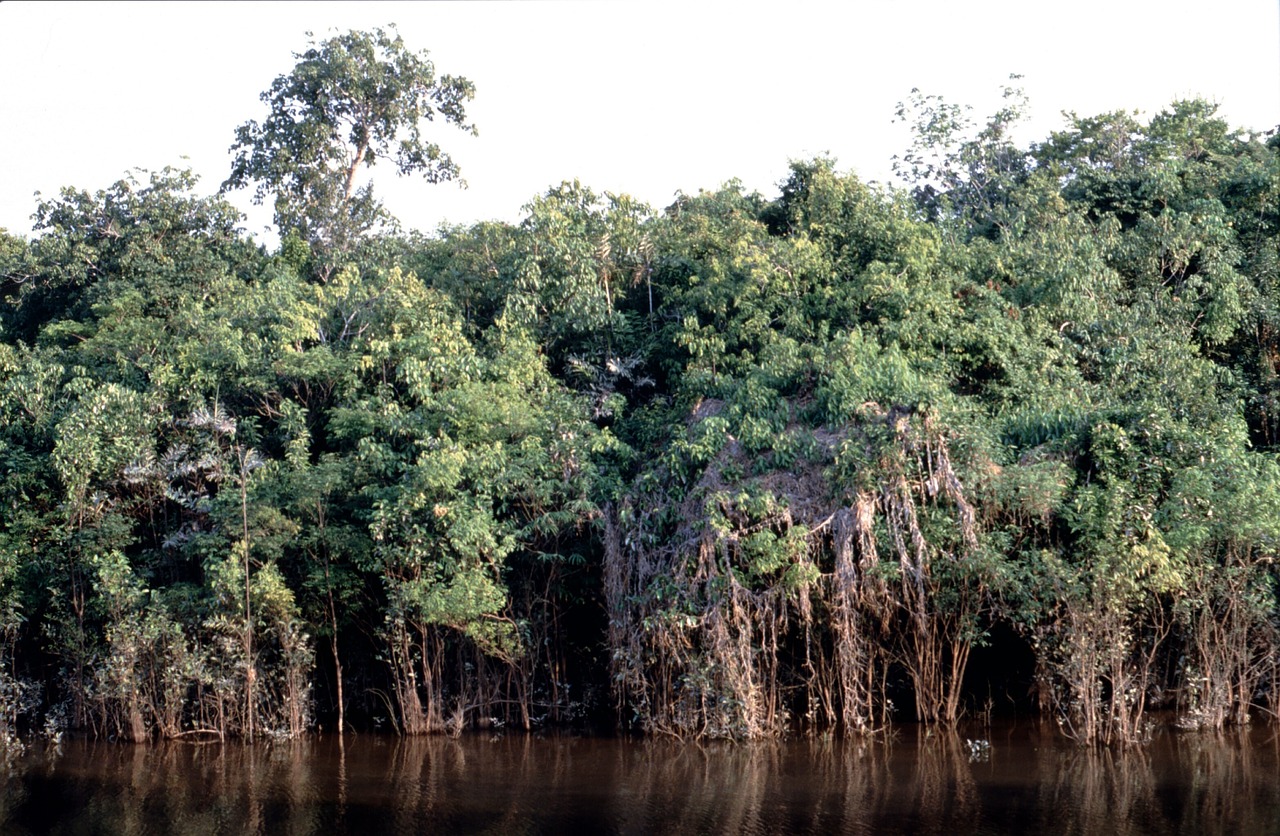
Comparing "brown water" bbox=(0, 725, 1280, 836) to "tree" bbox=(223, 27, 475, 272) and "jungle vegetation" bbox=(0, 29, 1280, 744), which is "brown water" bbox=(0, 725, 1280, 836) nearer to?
"jungle vegetation" bbox=(0, 29, 1280, 744)

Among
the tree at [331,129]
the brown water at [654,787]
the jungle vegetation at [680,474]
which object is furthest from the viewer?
the tree at [331,129]

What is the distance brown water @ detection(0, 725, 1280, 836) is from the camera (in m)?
10.9

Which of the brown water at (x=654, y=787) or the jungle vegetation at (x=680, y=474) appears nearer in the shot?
the brown water at (x=654, y=787)

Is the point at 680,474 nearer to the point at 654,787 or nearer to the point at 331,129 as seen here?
the point at 654,787

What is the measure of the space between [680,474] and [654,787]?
12.5 feet

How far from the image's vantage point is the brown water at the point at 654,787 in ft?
35.6

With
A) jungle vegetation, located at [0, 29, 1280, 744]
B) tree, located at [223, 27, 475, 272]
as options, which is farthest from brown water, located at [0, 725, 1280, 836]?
tree, located at [223, 27, 475, 272]

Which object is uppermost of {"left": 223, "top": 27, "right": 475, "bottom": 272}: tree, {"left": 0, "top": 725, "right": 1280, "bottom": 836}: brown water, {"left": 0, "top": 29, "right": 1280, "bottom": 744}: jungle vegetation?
{"left": 223, "top": 27, "right": 475, "bottom": 272}: tree

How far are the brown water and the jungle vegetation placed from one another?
655mm

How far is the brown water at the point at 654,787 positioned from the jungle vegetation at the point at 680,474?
66 centimetres

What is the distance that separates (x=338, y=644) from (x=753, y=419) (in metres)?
6.53

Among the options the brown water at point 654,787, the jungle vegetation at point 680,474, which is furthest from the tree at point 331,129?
the brown water at point 654,787

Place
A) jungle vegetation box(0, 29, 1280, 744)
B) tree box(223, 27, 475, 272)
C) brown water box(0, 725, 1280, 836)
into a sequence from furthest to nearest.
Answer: tree box(223, 27, 475, 272)
jungle vegetation box(0, 29, 1280, 744)
brown water box(0, 725, 1280, 836)

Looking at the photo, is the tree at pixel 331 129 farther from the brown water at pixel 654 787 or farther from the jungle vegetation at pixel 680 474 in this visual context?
the brown water at pixel 654 787
